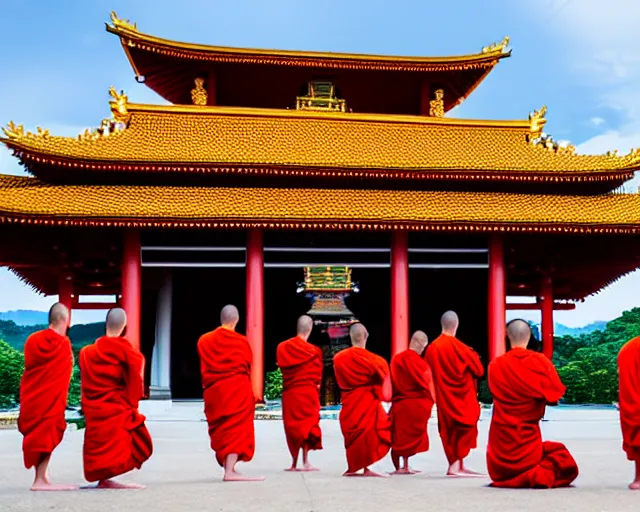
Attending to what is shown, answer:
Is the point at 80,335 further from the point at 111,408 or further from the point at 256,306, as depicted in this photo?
the point at 111,408

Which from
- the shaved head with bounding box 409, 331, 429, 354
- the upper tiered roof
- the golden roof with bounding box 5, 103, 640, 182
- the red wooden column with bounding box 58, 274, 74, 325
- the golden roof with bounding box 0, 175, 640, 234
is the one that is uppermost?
the upper tiered roof

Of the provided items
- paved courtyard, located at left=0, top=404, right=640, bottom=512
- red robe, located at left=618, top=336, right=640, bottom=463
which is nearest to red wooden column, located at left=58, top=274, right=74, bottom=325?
paved courtyard, located at left=0, top=404, right=640, bottom=512

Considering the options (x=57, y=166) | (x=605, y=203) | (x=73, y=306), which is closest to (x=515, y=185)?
(x=605, y=203)

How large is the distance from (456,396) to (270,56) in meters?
17.7

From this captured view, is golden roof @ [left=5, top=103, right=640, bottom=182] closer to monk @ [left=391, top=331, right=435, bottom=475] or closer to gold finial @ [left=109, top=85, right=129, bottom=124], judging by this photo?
gold finial @ [left=109, top=85, right=129, bottom=124]

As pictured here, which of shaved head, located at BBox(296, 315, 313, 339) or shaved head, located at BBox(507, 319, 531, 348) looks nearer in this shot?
shaved head, located at BBox(507, 319, 531, 348)

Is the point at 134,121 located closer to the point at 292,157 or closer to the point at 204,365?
the point at 292,157

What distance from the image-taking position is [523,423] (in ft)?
28.9

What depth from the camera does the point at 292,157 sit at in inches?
913

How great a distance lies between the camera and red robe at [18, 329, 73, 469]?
8711 millimetres

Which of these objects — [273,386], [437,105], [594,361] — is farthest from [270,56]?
[594,361]

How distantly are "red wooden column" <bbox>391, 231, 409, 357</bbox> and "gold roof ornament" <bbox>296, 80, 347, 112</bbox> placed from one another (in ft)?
20.0

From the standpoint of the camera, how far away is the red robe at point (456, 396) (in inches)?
395

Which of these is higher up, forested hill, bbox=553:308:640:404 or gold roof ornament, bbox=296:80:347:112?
gold roof ornament, bbox=296:80:347:112
